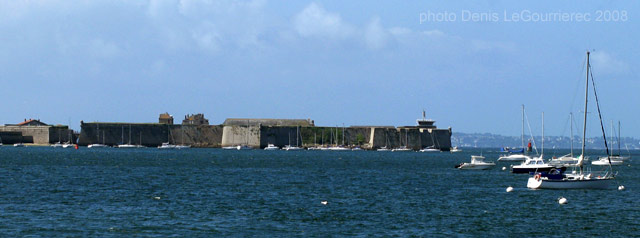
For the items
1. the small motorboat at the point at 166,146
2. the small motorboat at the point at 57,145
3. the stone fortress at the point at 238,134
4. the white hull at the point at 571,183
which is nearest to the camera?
the white hull at the point at 571,183

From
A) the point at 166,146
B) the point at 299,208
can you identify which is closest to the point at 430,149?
the point at 166,146

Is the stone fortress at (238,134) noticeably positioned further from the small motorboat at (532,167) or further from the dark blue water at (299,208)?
the dark blue water at (299,208)

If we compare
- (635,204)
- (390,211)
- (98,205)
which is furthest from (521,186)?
(98,205)

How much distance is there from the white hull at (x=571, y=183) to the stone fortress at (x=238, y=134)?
115443 millimetres

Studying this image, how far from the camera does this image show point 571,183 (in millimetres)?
43938

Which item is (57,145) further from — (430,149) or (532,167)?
(532,167)

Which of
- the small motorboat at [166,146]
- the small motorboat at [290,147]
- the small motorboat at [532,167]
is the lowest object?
the small motorboat at [532,167]

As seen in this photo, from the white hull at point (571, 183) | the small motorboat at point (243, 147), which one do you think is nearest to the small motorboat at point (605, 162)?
the white hull at point (571, 183)

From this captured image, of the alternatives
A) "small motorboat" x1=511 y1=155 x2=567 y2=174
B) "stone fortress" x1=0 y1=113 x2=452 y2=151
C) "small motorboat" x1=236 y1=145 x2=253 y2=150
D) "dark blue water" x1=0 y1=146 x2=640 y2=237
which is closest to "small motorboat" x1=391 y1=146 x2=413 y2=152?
"stone fortress" x1=0 y1=113 x2=452 y2=151

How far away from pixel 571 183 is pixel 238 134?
387ft

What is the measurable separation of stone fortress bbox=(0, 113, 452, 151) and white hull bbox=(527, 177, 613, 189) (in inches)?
4545

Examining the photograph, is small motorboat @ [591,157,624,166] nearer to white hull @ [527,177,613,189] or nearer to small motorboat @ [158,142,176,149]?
white hull @ [527,177,613,189]

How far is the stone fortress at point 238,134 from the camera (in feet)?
507

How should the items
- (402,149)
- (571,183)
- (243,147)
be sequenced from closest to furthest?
(571,183) → (243,147) → (402,149)
